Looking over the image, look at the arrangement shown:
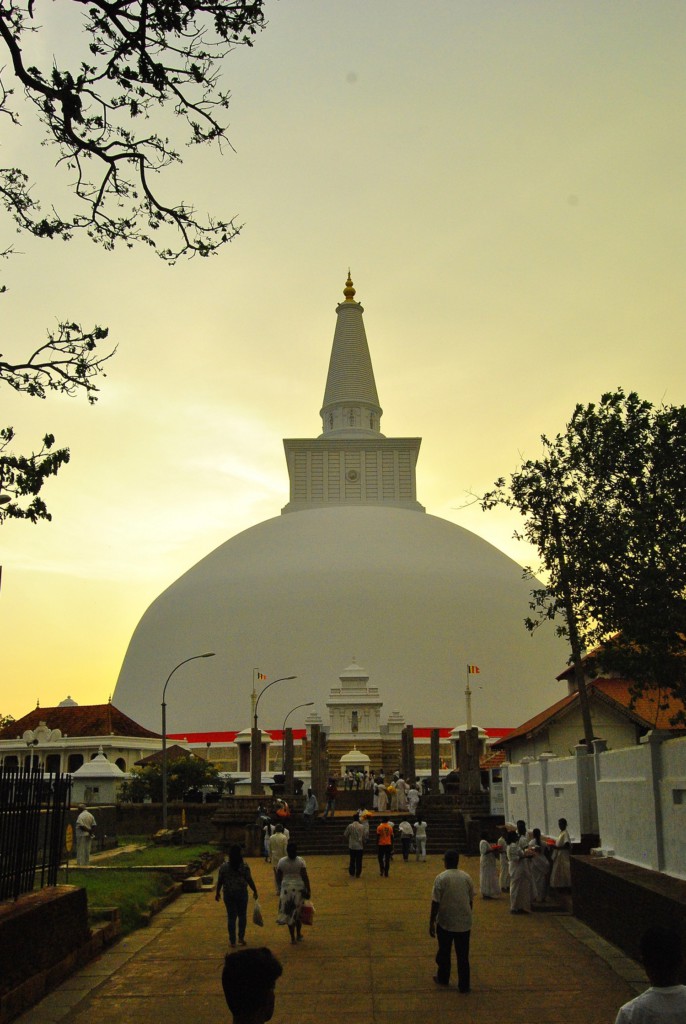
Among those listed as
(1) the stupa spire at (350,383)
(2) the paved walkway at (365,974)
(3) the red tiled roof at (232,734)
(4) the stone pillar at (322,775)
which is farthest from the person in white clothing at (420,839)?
(1) the stupa spire at (350,383)

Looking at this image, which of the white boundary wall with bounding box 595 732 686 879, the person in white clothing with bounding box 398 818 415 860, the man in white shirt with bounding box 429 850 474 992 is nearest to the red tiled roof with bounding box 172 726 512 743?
the person in white clothing with bounding box 398 818 415 860

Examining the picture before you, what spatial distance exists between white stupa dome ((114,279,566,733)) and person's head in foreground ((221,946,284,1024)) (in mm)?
52342

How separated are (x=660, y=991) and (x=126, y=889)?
500 inches

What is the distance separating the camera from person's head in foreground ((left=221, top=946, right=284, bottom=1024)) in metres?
4.61

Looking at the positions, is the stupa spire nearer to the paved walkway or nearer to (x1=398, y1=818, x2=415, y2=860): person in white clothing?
(x1=398, y1=818, x2=415, y2=860): person in white clothing

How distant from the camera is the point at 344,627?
6031 centimetres

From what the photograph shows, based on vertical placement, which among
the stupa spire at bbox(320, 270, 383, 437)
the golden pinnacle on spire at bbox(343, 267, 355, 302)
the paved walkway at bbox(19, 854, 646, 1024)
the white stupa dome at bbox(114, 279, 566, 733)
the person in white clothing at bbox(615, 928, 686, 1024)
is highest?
the golden pinnacle on spire at bbox(343, 267, 355, 302)

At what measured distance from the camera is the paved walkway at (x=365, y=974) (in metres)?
9.66

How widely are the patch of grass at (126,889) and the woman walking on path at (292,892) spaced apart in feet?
7.62

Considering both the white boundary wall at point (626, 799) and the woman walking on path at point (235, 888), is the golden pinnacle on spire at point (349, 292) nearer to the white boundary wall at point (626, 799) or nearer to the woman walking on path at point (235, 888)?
the white boundary wall at point (626, 799)

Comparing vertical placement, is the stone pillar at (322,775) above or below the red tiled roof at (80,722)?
below

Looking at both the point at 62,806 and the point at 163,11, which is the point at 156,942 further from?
the point at 163,11

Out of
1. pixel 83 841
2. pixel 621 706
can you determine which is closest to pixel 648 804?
pixel 83 841

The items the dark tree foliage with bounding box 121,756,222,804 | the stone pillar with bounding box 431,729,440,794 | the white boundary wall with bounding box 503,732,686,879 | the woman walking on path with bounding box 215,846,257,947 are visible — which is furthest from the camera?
the dark tree foliage with bounding box 121,756,222,804
